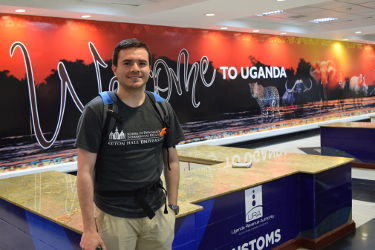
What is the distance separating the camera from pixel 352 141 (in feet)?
24.4

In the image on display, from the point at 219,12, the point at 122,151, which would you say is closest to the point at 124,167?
the point at 122,151

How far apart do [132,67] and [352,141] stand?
6509 millimetres

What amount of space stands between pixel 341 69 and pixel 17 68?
1083cm

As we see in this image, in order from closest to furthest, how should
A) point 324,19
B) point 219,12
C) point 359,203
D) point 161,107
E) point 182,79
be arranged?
point 161,107
point 359,203
point 219,12
point 182,79
point 324,19

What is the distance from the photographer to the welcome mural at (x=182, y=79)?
6895 mm

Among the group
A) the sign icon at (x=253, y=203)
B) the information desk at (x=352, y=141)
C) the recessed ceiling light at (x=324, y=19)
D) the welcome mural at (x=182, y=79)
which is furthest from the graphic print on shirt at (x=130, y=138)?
the recessed ceiling light at (x=324, y=19)

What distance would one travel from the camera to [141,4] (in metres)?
7.16

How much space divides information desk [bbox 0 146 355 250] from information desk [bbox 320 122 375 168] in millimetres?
3453

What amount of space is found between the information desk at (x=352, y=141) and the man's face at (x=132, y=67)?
625 cm

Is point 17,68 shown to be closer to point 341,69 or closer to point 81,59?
point 81,59

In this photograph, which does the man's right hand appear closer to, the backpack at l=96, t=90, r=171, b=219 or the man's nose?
the backpack at l=96, t=90, r=171, b=219

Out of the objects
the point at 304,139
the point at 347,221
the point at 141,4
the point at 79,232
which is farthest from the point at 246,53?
the point at 79,232

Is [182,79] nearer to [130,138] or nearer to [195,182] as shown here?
[195,182]

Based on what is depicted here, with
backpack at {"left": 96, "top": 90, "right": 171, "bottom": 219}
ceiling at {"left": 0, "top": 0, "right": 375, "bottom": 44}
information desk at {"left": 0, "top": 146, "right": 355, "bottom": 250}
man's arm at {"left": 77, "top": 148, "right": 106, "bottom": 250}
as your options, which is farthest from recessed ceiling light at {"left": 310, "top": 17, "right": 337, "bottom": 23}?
man's arm at {"left": 77, "top": 148, "right": 106, "bottom": 250}
